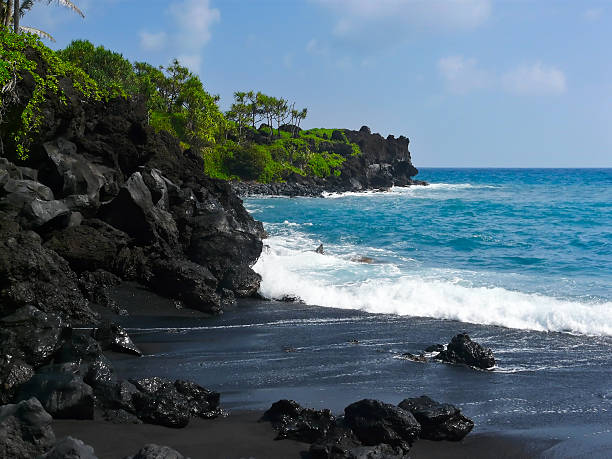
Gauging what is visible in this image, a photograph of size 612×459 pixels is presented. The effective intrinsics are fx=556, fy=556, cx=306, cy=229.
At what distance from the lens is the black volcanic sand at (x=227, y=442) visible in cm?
724

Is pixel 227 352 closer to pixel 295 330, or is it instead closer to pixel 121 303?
pixel 295 330

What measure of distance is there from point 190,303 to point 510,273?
46.2ft

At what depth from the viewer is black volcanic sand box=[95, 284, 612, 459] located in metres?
7.76

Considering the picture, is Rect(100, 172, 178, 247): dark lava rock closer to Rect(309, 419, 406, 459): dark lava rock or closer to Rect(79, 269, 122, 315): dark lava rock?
Rect(79, 269, 122, 315): dark lava rock

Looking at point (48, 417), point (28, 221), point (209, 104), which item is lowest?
point (48, 417)

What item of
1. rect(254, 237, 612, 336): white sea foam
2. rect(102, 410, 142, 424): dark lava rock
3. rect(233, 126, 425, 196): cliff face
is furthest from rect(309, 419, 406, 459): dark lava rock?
rect(233, 126, 425, 196): cliff face

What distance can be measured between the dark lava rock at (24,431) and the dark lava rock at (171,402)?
163 centimetres

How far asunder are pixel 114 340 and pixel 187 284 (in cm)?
429

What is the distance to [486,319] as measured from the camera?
16.1 metres

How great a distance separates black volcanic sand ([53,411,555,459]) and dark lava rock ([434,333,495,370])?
316 cm

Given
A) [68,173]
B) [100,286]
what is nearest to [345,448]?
[100,286]

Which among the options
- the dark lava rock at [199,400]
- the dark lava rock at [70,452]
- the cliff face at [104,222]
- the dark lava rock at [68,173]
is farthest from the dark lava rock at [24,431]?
the dark lava rock at [68,173]

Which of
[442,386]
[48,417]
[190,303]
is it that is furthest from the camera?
[190,303]

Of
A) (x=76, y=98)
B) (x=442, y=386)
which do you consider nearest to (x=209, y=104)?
(x=76, y=98)
